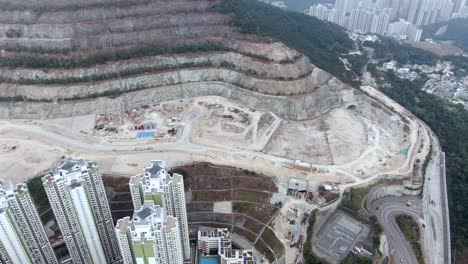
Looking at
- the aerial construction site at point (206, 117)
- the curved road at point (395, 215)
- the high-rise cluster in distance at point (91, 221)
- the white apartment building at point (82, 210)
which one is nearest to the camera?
the high-rise cluster in distance at point (91, 221)

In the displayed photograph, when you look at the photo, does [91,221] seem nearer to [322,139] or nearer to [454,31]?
[322,139]

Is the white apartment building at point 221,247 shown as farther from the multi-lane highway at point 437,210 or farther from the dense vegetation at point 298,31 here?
the dense vegetation at point 298,31

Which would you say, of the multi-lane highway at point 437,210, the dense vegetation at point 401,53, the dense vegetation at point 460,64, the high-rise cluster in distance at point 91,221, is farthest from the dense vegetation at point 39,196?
the dense vegetation at point 460,64

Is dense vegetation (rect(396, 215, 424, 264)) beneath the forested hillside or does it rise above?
beneath

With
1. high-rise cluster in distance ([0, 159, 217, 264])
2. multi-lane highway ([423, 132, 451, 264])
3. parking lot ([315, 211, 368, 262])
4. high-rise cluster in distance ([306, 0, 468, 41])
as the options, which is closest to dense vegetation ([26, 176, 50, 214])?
high-rise cluster in distance ([0, 159, 217, 264])

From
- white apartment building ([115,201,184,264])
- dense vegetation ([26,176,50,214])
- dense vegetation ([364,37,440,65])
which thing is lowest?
dense vegetation ([26,176,50,214])

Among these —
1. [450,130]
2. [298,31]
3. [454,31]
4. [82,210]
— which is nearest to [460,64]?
[450,130]

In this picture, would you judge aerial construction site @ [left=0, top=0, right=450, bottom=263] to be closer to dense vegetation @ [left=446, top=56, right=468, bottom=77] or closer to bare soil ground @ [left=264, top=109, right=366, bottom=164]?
bare soil ground @ [left=264, top=109, right=366, bottom=164]
